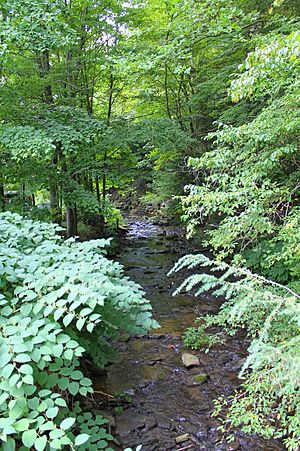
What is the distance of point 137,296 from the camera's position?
6.53 feet

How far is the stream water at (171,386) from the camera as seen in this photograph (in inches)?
111

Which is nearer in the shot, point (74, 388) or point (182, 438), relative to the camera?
point (74, 388)

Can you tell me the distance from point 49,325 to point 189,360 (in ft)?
9.43

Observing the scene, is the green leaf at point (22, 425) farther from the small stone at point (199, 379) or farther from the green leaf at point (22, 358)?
the small stone at point (199, 379)

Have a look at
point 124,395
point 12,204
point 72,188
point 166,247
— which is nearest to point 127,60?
point 72,188

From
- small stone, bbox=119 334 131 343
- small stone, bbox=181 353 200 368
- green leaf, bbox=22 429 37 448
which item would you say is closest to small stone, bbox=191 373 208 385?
small stone, bbox=181 353 200 368

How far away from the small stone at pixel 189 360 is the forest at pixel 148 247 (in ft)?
0.09

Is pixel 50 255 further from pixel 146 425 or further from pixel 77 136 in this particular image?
pixel 77 136

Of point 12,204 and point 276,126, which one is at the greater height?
point 276,126

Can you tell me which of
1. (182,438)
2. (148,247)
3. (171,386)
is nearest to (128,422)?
(182,438)

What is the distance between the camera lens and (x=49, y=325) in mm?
1570

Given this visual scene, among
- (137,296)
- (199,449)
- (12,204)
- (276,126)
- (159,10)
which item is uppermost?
(159,10)

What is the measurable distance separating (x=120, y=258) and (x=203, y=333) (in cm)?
463

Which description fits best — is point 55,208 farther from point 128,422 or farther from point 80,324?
point 80,324
